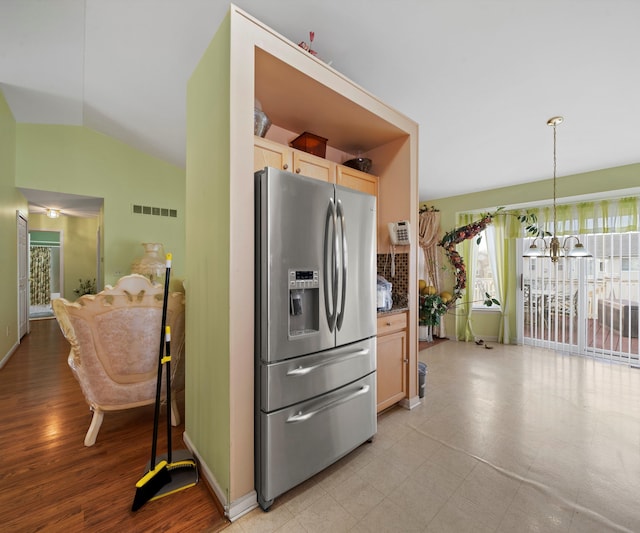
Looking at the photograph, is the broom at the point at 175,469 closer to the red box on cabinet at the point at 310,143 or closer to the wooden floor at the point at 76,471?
the wooden floor at the point at 76,471

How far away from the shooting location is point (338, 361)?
1840 mm

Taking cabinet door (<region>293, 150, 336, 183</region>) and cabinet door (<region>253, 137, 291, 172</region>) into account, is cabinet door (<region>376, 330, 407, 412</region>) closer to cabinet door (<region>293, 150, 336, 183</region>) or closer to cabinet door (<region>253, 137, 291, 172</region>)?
cabinet door (<region>293, 150, 336, 183</region>)

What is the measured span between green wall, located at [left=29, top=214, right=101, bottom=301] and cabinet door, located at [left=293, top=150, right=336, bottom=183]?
7454 mm

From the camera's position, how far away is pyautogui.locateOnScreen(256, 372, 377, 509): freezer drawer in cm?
150

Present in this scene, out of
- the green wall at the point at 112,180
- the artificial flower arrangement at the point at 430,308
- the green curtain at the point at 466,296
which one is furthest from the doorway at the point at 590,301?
the green wall at the point at 112,180

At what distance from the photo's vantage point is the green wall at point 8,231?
11.7 ft

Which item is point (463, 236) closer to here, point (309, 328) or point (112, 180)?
point (309, 328)

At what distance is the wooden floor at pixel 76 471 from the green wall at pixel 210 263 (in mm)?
279

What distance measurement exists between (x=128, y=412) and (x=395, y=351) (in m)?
2.54

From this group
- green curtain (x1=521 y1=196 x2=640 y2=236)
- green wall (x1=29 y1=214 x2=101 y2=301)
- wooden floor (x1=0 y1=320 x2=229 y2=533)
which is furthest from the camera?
green wall (x1=29 y1=214 x2=101 y2=301)

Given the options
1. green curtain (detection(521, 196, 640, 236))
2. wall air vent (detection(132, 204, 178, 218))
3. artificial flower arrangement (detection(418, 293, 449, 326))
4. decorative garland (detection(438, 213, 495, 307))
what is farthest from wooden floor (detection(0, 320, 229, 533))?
green curtain (detection(521, 196, 640, 236))

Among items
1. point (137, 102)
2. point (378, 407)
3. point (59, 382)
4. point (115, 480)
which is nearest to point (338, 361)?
point (378, 407)

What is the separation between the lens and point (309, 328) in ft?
5.80

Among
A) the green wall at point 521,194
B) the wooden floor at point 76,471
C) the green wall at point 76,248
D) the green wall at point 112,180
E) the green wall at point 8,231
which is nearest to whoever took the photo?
the wooden floor at point 76,471
